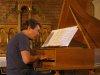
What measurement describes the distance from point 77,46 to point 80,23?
1.32 ft

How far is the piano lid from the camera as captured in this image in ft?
16.7

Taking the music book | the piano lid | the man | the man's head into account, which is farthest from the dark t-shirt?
the piano lid

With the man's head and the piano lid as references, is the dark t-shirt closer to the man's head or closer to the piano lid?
the man's head

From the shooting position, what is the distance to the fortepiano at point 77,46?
4516mm

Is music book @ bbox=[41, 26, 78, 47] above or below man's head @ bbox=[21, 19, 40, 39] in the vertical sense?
below

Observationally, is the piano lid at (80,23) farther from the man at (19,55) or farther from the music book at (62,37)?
the man at (19,55)

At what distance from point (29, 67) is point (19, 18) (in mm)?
5703

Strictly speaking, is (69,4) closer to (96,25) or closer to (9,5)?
(96,25)

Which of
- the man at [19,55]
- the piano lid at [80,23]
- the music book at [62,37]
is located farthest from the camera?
the piano lid at [80,23]

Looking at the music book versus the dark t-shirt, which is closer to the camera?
the dark t-shirt

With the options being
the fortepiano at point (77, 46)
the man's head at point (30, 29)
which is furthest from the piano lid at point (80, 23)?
the man's head at point (30, 29)

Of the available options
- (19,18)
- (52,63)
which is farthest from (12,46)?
(19,18)

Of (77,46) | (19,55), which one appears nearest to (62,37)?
(77,46)

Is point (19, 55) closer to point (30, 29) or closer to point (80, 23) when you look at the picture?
point (30, 29)
